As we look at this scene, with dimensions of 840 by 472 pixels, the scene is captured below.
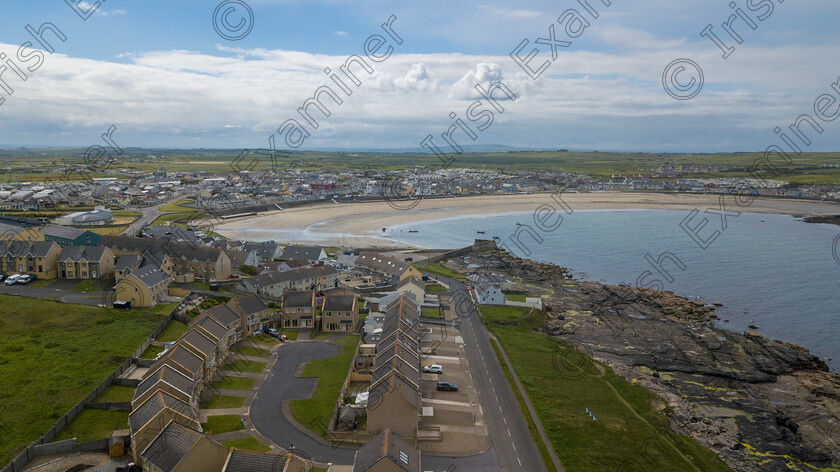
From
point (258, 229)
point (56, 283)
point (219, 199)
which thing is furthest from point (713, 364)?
point (219, 199)

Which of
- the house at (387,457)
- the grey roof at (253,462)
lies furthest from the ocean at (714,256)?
the grey roof at (253,462)

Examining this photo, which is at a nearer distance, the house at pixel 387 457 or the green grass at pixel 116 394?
the house at pixel 387 457

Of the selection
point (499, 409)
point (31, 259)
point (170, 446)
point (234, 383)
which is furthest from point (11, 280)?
point (499, 409)

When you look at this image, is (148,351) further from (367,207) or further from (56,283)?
(367,207)

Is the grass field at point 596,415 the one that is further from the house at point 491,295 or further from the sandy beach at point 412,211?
the sandy beach at point 412,211

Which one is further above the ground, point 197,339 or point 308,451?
point 197,339

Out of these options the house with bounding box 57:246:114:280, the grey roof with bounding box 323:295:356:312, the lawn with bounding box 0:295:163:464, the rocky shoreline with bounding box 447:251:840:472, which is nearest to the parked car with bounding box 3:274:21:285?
the house with bounding box 57:246:114:280
